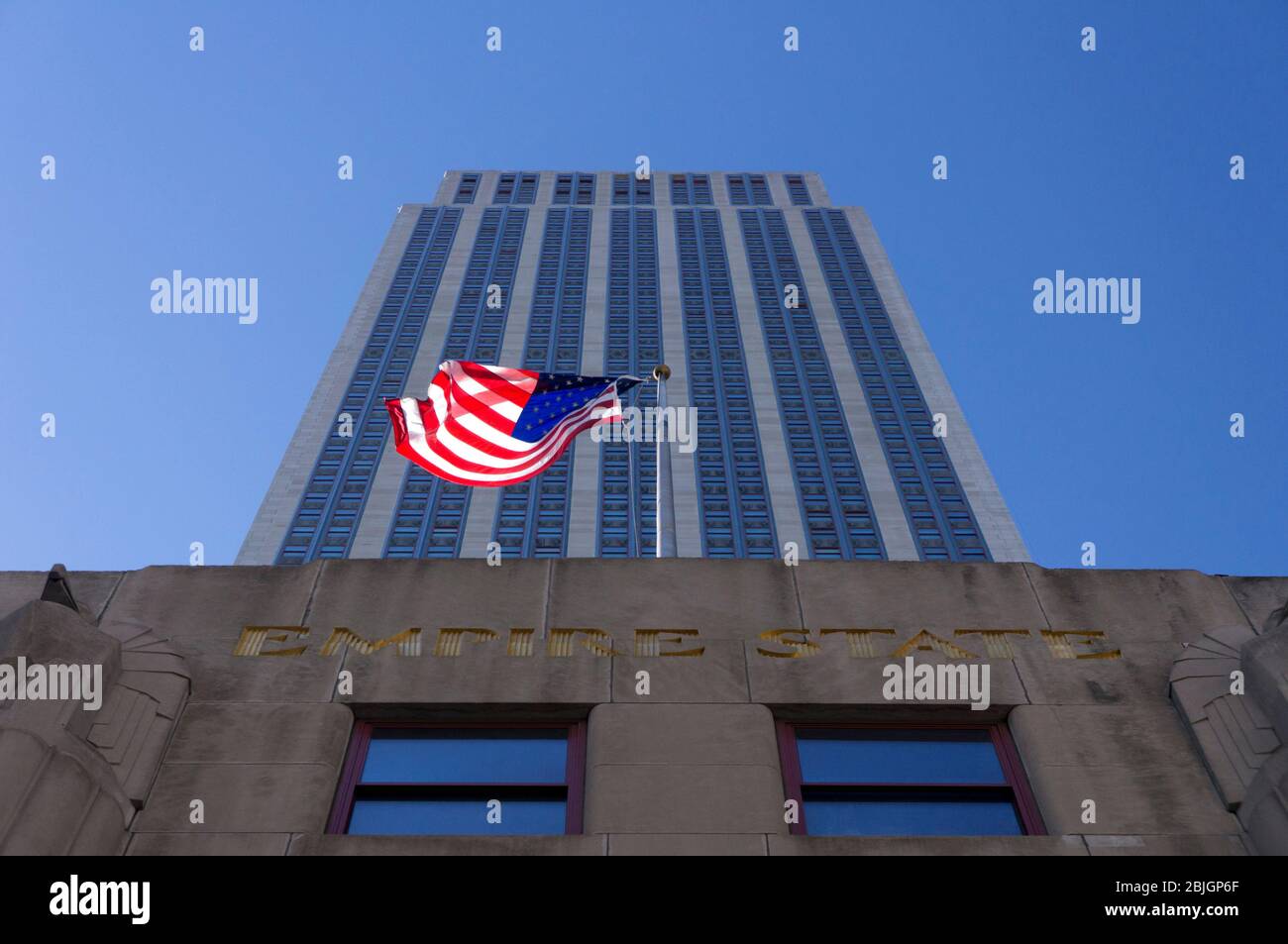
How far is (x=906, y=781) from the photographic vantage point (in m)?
11.3

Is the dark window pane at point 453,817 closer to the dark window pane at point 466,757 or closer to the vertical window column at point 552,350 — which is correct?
the dark window pane at point 466,757

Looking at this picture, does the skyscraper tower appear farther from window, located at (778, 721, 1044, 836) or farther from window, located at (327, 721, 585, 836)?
window, located at (327, 721, 585, 836)

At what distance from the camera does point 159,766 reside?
10.9 metres

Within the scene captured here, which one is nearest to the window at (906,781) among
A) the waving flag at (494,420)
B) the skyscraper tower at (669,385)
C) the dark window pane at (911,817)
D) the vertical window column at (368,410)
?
the dark window pane at (911,817)

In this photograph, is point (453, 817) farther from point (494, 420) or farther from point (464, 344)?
point (464, 344)

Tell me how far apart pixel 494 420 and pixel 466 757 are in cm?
691

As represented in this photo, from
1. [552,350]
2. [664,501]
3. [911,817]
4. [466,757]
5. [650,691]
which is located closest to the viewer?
[911,817]

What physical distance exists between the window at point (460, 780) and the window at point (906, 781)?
1.87 metres

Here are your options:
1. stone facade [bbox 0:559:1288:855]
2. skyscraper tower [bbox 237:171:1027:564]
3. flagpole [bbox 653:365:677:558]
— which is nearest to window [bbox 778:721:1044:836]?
stone facade [bbox 0:559:1288:855]

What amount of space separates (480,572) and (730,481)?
254 feet

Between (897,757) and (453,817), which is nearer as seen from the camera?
(453,817)

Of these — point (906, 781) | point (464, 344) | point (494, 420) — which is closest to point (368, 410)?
point (464, 344)
